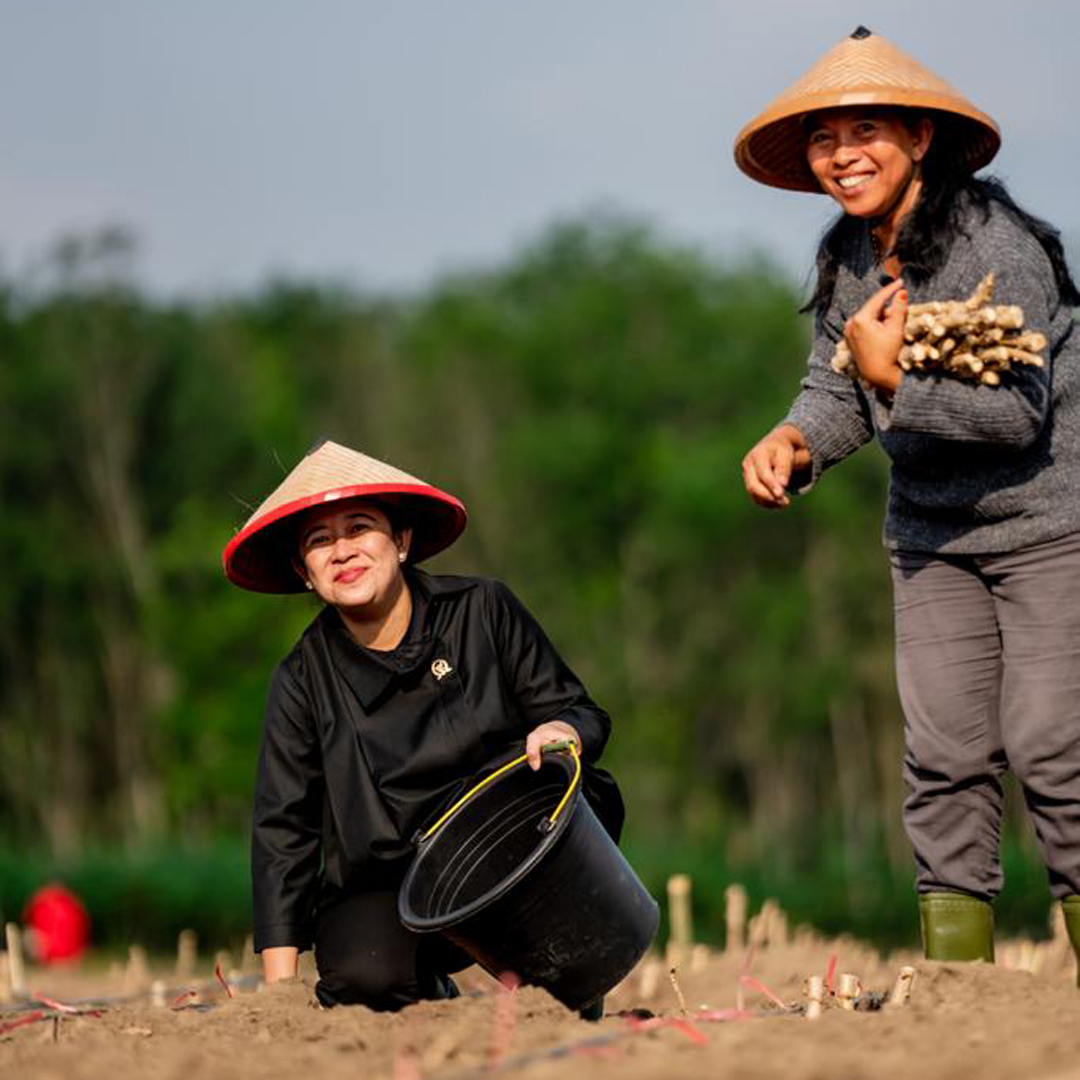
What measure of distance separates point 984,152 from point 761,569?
34.7 meters

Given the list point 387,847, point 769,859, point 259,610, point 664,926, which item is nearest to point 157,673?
point 259,610

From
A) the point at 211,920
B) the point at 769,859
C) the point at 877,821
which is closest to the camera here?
the point at 211,920

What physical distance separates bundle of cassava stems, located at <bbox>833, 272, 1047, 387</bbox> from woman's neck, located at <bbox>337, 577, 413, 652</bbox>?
58.7 inches

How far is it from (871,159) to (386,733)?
5.77 ft

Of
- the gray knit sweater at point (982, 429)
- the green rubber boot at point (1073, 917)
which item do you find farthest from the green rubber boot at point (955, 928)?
the gray knit sweater at point (982, 429)

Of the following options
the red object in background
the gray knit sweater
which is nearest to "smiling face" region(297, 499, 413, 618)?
the gray knit sweater

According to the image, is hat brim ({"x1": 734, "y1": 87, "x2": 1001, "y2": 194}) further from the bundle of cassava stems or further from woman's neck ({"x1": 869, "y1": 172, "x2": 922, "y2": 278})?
the bundle of cassava stems

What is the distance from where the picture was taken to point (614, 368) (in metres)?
40.7

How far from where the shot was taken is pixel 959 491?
Result: 4055mm

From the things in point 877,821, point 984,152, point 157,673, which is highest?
point 984,152

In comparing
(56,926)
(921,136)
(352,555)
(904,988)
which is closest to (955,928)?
(904,988)

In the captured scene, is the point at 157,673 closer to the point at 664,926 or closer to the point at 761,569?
the point at 761,569

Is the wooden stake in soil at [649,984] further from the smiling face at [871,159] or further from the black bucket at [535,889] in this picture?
the smiling face at [871,159]

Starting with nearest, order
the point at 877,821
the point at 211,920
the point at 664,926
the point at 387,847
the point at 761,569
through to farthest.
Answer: the point at 387,847
the point at 211,920
the point at 664,926
the point at 877,821
the point at 761,569
